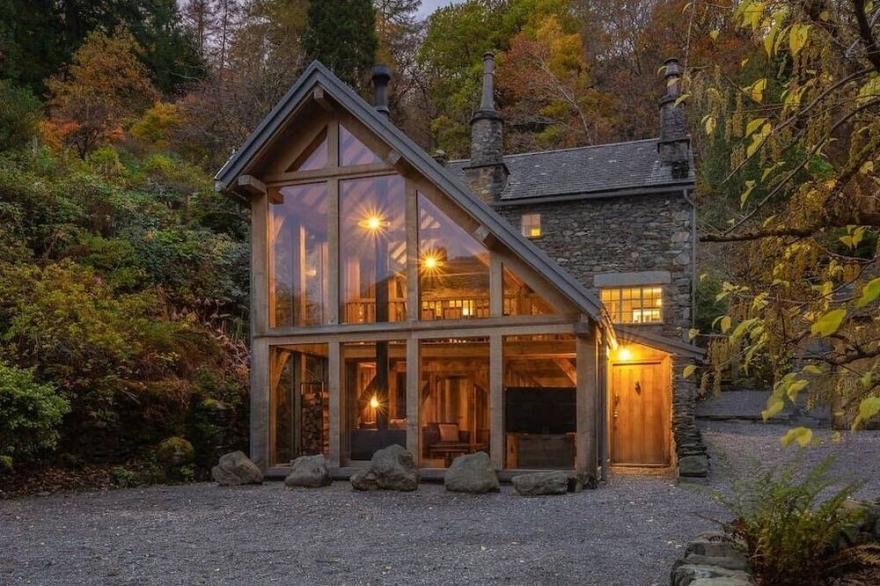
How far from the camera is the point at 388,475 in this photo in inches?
415

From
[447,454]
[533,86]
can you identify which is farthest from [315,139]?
[533,86]

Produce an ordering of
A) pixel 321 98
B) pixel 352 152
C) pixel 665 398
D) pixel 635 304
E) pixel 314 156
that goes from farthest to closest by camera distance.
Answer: pixel 635 304, pixel 665 398, pixel 314 156, pixel 352 152, pixel 321 98

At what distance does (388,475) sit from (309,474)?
53.6 inches

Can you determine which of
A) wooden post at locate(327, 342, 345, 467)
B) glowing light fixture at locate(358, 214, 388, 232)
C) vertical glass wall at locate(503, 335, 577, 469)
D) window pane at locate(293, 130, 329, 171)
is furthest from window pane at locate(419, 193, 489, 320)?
window pane at locate(293, 130, 329, 171)

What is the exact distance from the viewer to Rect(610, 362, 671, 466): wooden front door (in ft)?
51.8

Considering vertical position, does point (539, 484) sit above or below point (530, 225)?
below

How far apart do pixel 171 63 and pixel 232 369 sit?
2147cm

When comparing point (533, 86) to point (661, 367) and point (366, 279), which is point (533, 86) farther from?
point (366, 279)

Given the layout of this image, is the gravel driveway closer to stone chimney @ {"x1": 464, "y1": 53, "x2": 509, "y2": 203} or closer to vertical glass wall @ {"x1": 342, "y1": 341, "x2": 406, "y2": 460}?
→ vertical glass wall @ {"x1": 342, "y1": 341, "x2": 406, "y2": 460}

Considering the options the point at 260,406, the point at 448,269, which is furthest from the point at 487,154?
the point at 260,406

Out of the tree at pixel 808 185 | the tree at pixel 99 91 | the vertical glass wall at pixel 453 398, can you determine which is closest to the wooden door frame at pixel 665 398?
the vertical glass wall at pixel 453 398

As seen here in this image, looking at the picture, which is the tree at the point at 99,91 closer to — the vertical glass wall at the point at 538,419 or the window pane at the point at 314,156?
the window pane at the point at 314,156

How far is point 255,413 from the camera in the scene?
1222 cm

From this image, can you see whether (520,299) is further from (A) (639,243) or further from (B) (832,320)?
(B) (832,320)
